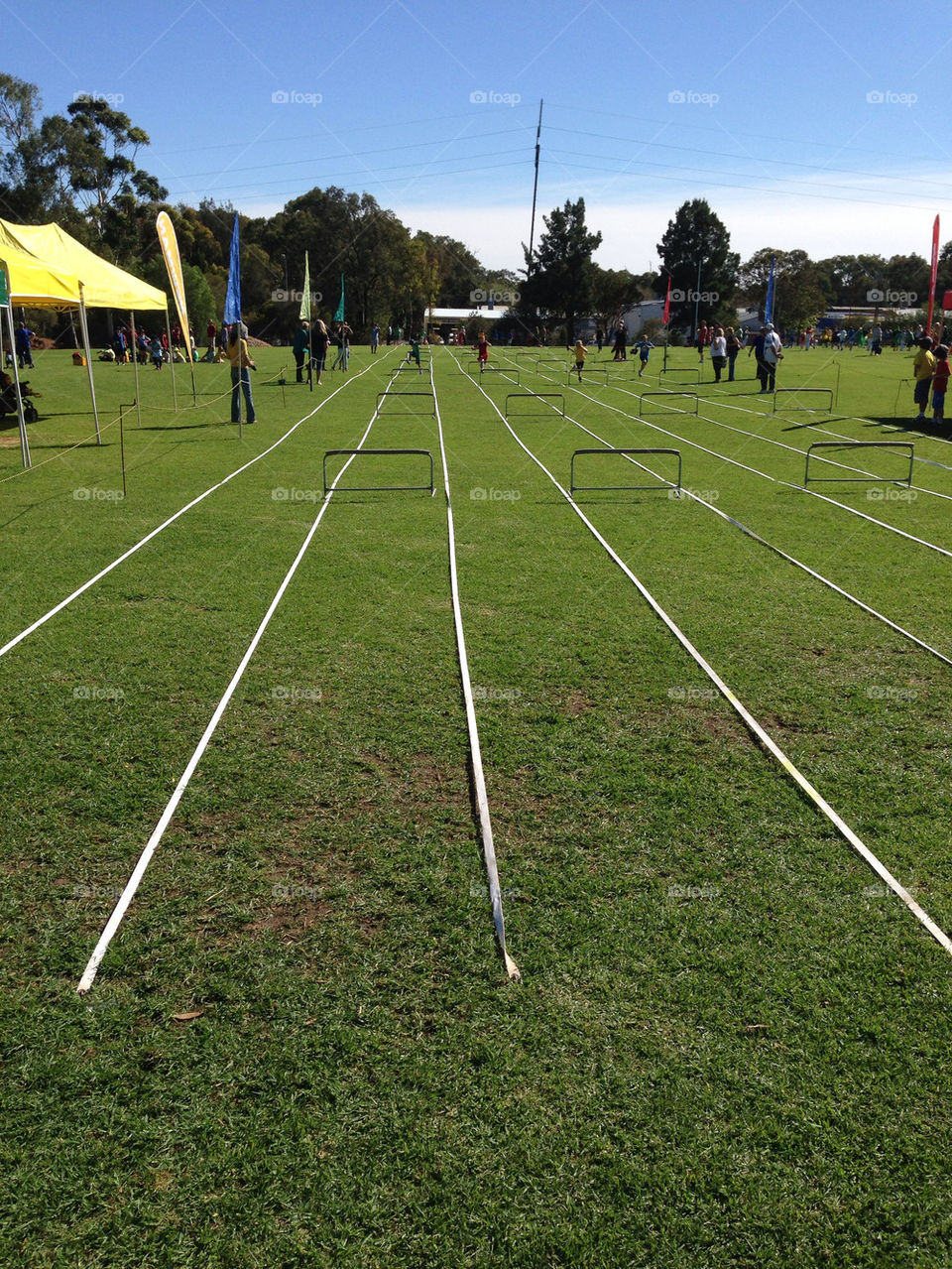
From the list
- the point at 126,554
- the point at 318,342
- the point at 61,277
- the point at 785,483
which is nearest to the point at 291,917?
the point at 126,554

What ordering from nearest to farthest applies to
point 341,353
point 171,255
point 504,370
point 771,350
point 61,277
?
point 61,277
point 171,255
point 771,350
point 341,353
point 504,370

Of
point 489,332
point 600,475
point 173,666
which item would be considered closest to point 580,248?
point 489,332

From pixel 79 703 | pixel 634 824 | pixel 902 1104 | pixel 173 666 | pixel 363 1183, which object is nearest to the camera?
pixel 363 1183

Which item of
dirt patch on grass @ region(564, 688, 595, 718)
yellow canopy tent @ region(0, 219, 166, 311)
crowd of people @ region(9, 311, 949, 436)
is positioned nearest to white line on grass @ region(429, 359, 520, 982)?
dirt patch on grass @ region(564, 688, 595, 718)

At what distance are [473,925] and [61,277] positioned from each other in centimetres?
1825

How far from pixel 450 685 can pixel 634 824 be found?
2503mm

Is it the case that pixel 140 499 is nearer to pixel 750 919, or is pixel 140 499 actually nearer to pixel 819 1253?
pixel 750 919

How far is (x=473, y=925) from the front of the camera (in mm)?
4723

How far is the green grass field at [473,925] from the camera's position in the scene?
3266 millimetres

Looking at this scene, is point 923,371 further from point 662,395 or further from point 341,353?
point 341,353

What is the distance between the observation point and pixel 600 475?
17891 millimetres

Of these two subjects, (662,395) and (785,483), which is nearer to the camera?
(785,483)

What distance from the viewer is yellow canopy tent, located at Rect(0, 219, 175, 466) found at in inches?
695

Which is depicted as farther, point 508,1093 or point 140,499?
point 140,499
